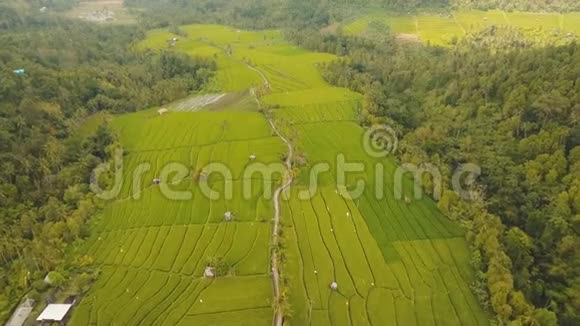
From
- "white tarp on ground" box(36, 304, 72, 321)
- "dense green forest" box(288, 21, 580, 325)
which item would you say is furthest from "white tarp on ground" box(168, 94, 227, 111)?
"white tarp on ground" box(36, 304, 72, 321)

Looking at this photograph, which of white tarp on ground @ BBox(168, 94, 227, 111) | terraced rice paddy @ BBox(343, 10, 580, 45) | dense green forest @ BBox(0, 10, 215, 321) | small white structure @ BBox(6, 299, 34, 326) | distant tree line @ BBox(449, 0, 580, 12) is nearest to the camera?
small white structure @ BBox(6, 299, 34, 326)

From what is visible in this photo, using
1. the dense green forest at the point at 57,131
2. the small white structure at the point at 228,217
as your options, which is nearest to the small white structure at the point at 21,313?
the dense green forest at the point at 57,131

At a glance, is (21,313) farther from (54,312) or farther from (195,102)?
(195,102)

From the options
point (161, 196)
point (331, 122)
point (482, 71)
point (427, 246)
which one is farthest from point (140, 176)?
point (482, 71)

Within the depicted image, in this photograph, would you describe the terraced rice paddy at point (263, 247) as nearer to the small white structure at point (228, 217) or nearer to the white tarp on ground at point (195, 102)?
the small white structure at point (228, 217)

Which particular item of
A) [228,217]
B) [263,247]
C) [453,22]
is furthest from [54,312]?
[453,22]

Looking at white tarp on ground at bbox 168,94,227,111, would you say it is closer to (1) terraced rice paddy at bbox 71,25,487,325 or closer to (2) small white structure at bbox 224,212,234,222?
(1) terraced rice paddy at bbox 71,25,487,325

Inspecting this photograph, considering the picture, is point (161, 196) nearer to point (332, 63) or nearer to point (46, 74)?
point (46, 74)

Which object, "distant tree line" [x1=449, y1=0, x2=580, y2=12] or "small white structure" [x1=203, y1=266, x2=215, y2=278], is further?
"distant tree line" [x1=449, y1=0, x2=580, y2=12]
